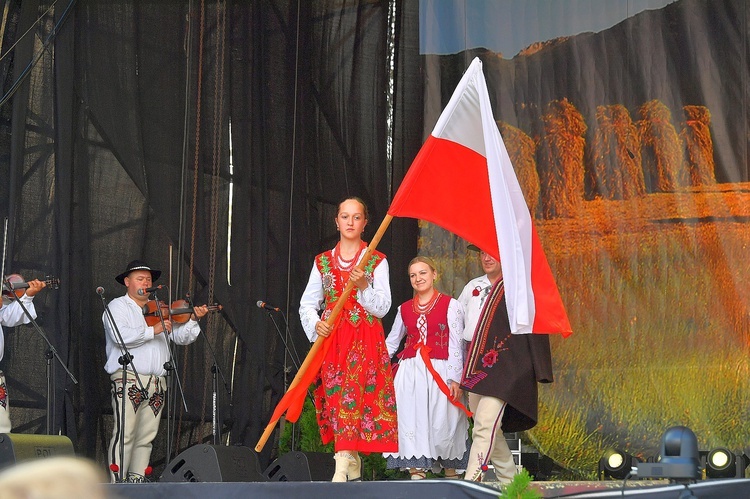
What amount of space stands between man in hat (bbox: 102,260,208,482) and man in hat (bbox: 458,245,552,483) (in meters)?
1.93

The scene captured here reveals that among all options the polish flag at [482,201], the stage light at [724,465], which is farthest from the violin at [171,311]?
the stage light at [724,465]

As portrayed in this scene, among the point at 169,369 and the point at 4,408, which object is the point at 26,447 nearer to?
the point at 4,408

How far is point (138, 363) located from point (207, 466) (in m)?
1.86

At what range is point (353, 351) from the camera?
6047 millimetres

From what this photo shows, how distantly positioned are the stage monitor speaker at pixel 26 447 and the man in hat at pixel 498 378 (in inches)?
82.0

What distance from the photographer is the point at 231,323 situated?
777 centimetres

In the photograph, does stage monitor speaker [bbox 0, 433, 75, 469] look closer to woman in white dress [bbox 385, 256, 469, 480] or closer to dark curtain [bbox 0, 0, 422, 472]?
dark curtain [bbox 0, 0, 422, 472]

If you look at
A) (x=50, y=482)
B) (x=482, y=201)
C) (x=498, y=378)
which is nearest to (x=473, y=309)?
(x=498, y=378)

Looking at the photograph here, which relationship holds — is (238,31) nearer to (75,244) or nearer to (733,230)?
(75,244)

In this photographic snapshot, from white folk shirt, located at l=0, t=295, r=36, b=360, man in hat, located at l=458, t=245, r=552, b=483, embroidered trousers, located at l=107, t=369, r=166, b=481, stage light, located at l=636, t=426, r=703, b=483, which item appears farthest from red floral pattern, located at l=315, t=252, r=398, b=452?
stage light, located at l=636, t=426, r=703, b=483

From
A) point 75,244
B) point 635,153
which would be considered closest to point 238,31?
point 75,244

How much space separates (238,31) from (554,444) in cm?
385

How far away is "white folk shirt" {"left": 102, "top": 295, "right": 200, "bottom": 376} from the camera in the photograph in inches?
275

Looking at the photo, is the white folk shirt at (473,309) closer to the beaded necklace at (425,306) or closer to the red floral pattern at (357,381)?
the beaded necklace at (425,306)
